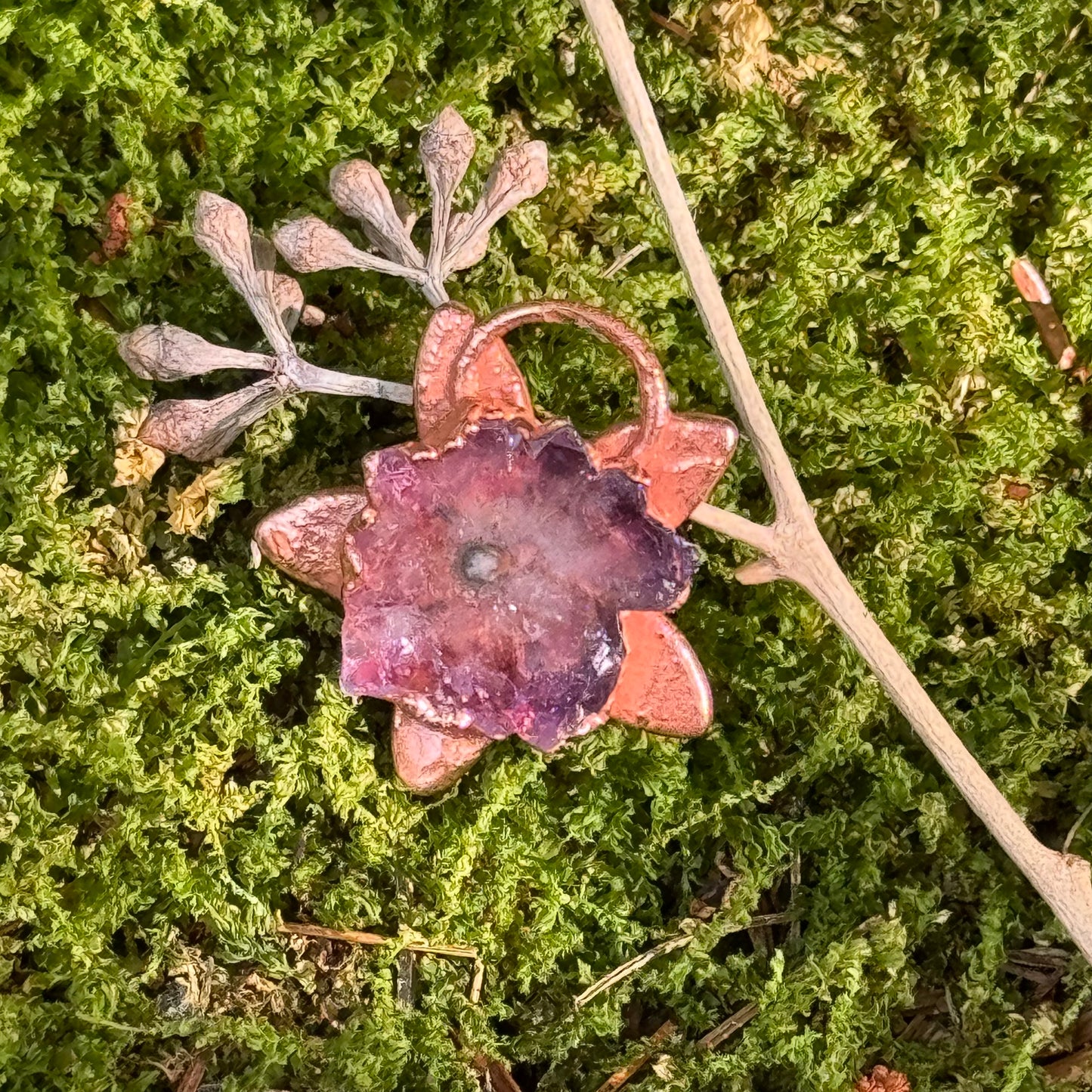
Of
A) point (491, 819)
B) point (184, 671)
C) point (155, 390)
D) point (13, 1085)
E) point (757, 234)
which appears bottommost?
point (13, 1085)

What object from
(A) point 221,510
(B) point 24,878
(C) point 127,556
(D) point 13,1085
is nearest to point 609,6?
(A) point 221,510

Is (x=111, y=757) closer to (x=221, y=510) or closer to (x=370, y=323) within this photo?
(x=221, y=510)

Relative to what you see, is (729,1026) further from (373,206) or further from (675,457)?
(373,206)

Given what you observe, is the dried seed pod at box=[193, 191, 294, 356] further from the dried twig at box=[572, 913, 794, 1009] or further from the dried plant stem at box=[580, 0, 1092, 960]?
the dried twig at box=[572, 913, 794, 1009]

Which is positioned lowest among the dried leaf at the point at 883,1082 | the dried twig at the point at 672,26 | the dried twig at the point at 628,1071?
the dried twig at the point at 628,1071

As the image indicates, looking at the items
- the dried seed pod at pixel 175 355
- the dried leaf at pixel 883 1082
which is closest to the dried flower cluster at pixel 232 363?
the dried seed pod at pixel 175 355

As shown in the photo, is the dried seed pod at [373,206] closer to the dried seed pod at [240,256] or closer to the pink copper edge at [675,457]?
the dried seed pod at [240,256]
